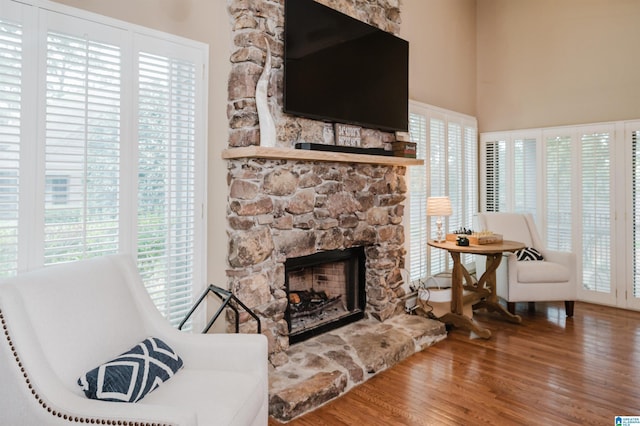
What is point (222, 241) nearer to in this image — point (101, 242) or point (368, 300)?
point (101, 242)

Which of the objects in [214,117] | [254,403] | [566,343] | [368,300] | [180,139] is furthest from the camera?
[368,300]

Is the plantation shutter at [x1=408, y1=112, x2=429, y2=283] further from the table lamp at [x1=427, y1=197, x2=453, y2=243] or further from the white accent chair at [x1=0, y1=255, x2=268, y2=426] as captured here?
the white accent chair at [x1=0, y1=255, x2=268, y2=426]

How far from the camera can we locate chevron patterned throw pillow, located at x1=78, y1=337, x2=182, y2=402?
155cm

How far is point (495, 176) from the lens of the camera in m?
5.43

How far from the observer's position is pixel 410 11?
14.4 feet

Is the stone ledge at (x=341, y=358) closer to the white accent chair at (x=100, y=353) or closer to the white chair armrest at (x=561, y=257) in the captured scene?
the white accent chair at (x=100, y=353)

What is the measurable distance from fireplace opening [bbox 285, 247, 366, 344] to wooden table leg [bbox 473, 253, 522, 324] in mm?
1270

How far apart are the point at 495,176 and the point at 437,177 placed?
49.8 inches

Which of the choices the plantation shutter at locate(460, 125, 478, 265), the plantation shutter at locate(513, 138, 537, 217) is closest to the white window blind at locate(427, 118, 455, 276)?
the plantation shutter at locate(460, 125, 478, 265)

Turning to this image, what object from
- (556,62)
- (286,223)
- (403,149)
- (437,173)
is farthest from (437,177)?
(286,223)

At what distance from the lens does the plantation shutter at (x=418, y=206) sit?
4312 millimetres

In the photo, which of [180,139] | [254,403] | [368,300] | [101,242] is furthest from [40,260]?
[368,300]

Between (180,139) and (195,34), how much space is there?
2.24 ft

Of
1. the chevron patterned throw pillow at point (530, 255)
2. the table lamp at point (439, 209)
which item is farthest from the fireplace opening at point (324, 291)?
the chevron patterned throw pillow at point (530, 255)
